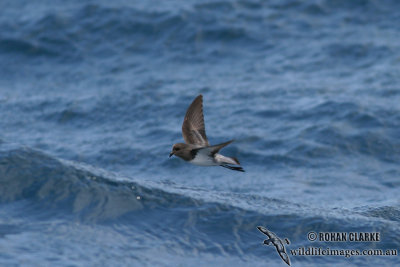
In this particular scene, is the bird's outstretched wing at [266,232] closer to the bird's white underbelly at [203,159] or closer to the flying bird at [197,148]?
the flying bird at [197,148]

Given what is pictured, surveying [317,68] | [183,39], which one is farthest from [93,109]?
[317,68]

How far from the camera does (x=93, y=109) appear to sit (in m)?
15.1

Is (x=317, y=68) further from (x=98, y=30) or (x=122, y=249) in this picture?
(x=122, y=249)

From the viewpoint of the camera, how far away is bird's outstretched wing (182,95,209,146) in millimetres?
8977

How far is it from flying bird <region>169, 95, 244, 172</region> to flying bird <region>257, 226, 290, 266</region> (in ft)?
5.73

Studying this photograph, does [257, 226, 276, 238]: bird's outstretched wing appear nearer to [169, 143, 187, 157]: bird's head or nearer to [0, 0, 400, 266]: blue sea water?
[0, 0, 400, 266]: blue sea water

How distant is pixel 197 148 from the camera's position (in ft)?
26.4

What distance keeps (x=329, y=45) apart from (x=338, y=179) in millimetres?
5993

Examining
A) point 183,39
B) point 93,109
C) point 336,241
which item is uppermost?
point 183,39

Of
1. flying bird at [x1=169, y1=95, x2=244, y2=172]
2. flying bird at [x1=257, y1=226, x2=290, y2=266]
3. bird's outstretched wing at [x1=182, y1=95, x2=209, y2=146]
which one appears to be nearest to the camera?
flying bird at [x1=169, y1=95, x2=244, y2=172]

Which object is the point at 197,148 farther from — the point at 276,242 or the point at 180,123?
the point at 180,123

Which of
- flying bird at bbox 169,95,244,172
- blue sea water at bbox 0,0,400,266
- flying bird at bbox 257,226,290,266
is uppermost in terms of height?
flying bird at bbox 169,95,244,172

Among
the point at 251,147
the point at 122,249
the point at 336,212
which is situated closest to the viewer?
the point at 122,249

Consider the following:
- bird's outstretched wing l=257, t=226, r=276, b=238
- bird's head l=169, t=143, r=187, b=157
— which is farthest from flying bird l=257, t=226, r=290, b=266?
bird's head l=169, t=143, r=187, b=157
